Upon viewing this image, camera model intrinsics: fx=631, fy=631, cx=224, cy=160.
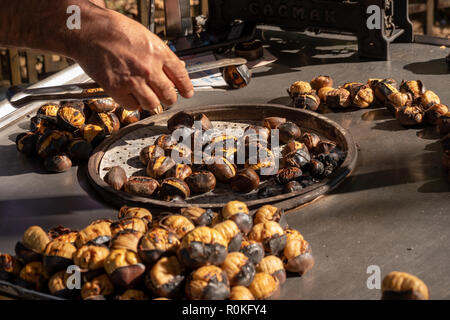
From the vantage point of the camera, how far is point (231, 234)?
1.54 meters

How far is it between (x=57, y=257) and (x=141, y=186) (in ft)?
1.64

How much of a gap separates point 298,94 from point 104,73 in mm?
988

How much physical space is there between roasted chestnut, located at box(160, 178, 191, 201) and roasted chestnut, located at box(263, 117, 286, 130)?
54cm

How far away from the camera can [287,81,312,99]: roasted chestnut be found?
2.60 metres

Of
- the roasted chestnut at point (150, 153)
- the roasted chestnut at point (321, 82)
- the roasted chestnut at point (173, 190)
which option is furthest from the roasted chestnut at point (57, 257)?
the roasted chestnut at point (321, 82)

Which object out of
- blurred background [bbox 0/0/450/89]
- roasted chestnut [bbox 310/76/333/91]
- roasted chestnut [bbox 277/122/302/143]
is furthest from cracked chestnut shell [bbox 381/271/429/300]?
blurred background [bbox 0/0/450/89]

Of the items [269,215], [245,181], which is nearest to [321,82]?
[245,181]

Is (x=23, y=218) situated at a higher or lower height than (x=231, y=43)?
lower

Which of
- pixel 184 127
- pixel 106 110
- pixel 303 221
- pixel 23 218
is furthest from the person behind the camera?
pixel 106 110

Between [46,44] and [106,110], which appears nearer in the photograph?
[46,44]
